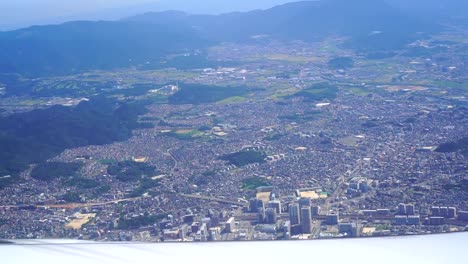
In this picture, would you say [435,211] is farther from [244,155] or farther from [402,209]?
[244,155]

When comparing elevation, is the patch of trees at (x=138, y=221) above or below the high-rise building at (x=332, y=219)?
below

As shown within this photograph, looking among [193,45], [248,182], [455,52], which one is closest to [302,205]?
[248,182]

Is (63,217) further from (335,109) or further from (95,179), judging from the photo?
(335,109)

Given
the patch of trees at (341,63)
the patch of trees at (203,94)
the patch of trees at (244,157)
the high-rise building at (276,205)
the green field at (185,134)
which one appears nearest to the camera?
the high-rise building at (276,205)

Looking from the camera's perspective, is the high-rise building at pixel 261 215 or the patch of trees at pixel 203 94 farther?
the patch of trees at pixel 203 94

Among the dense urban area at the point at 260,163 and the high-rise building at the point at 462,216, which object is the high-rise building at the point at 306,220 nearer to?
the dense urban area at the point at 260,163

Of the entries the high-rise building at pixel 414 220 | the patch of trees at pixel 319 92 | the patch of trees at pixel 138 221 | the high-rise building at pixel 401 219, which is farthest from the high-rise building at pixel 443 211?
the patch of trees at pixel 319 92

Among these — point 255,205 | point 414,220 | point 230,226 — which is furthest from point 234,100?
point 414,220
